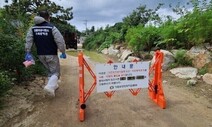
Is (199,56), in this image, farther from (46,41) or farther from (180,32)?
(46,41)

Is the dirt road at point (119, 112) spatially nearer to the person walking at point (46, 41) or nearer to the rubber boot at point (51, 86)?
the rubber boot at point (51, 86)

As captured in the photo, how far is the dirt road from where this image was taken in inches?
220

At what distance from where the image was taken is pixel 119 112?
20.2 ft

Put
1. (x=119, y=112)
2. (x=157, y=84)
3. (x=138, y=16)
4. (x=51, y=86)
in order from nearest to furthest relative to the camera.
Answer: (x=119, y=112) → (x=51, y=86) → (x=157, y=84) → (x=138, y=16)

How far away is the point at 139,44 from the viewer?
1407 cm

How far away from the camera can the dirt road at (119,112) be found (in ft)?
18.3

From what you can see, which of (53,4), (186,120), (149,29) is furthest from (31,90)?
(53,4)

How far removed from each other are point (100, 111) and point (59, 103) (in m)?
1.09

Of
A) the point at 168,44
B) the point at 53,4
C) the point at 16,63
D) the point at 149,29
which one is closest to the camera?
the point at 16,63

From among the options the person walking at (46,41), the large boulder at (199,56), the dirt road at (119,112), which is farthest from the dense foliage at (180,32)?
the person walking at (46,41)

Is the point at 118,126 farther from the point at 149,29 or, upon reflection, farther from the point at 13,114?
the point at 149,29

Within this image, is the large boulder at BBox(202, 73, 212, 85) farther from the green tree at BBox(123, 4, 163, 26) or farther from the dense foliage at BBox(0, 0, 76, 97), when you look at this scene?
the green tree at BBox(123, 4, 163, 26)

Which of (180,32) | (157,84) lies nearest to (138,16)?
(180,32)

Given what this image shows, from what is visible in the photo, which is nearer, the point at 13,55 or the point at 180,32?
the point at 13,55
